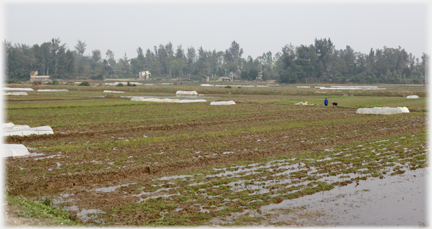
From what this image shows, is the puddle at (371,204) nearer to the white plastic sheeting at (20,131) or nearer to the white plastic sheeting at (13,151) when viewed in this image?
the white plastic sheeting at (13,151)

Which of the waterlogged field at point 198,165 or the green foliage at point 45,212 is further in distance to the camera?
the waterlogged field at point 198,165

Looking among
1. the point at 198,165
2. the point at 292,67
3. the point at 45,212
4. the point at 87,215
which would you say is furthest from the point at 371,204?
the point at 292,67

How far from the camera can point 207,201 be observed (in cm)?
784

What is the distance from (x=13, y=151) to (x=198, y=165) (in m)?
5.83

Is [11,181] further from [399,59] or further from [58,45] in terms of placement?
[399,59]

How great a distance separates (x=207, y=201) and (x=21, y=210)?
3451mm

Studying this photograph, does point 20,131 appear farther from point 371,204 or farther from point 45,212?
point 371,204

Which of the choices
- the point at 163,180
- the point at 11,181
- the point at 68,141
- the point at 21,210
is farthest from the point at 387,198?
the point at 68,141

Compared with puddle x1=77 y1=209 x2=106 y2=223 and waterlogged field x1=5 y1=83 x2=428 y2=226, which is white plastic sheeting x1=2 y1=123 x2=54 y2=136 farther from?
puddle x1=77 y1=209 x2=106 y2=223

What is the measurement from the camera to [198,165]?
11180 millimetres

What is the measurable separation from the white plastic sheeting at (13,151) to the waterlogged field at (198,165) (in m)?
0.43

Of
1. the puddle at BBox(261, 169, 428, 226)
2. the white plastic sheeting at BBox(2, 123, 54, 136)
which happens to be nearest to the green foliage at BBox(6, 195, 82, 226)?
the puddle at BBox(261, 169, 428, 226)

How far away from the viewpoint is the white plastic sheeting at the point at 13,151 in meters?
11.4

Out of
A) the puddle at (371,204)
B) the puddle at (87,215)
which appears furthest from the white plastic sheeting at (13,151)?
the puddle at (371,204)
